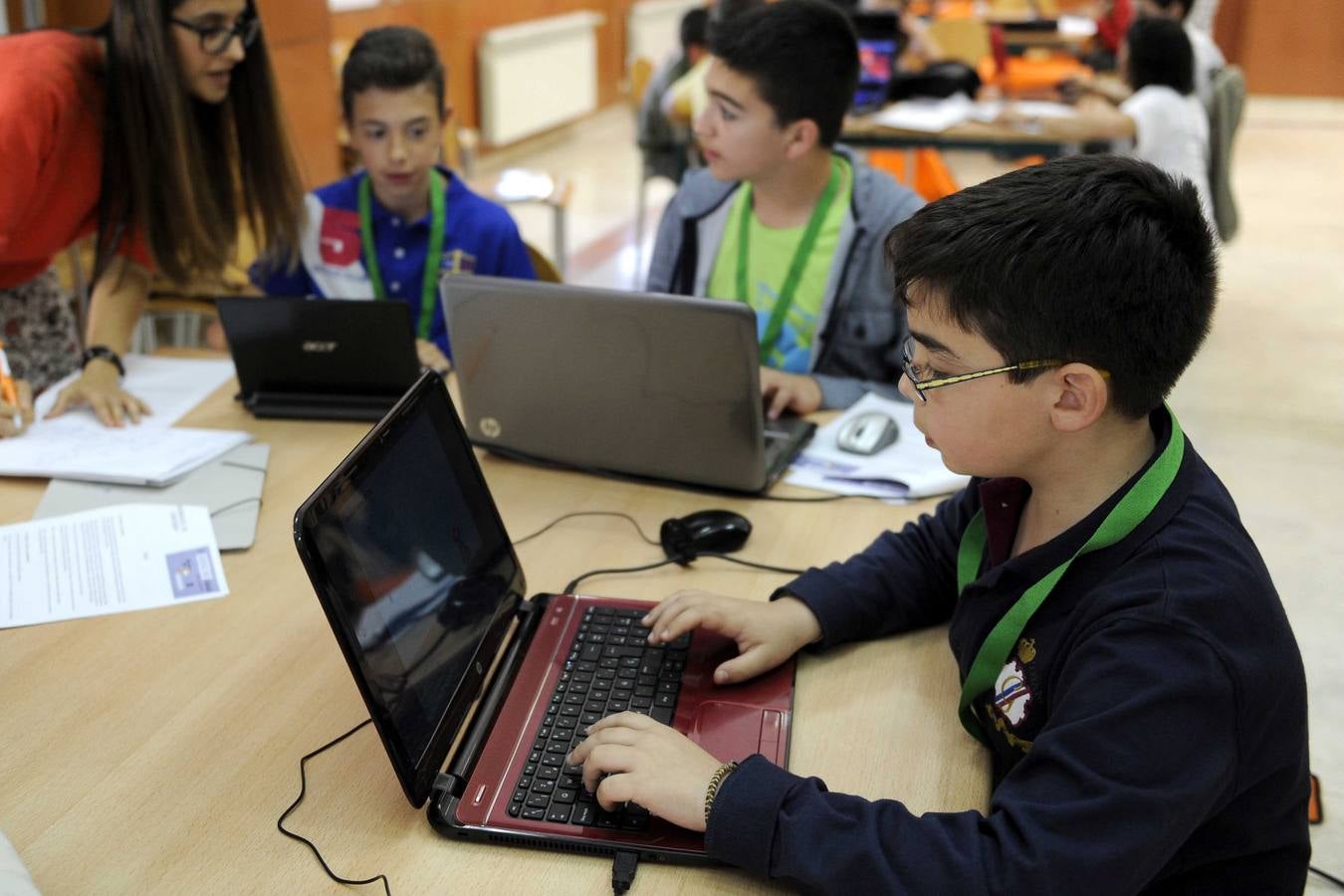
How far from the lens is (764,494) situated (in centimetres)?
151

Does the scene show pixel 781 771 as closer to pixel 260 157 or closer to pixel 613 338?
pixel 613 338

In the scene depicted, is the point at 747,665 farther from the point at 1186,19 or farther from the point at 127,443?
the point at 1186,19

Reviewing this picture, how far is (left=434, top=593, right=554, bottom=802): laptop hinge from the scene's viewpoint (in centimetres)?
98

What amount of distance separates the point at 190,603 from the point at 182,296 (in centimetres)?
164

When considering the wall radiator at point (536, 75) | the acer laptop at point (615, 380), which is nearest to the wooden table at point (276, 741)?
the acer laptop at point (615, 380)

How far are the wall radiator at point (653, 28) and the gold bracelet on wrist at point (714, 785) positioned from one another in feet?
24.9

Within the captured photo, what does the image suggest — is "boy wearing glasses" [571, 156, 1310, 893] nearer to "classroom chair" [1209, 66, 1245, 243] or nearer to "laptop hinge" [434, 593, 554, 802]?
"laptop hinge" [434, 593, 554, 802]

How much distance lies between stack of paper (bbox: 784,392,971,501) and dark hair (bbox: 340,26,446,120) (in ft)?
3.37

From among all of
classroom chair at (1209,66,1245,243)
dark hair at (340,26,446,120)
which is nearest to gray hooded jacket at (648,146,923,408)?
dark hair at (340,26,446,120)

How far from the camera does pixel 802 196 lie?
2.09m

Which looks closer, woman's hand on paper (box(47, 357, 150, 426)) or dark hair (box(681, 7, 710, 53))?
woman's hand on paper (box(47, 357, 150, 426))

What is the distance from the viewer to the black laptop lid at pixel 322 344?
1.67 metres

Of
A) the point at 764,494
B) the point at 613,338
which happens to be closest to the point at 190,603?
the point at 613,338

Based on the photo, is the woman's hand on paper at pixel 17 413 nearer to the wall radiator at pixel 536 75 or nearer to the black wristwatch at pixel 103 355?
the black wristwatch at pixel 103 355
